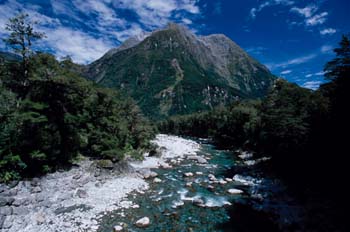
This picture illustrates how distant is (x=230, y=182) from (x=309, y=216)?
9.13 metres

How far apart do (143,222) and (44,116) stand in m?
12.0

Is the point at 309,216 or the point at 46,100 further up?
the point at 46,100

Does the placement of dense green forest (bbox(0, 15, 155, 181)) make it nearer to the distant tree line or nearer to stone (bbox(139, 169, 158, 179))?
stone (bbox(139, 169, 158, 179))

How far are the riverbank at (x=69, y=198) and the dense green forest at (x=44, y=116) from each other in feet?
5.51

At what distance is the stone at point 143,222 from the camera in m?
12.4

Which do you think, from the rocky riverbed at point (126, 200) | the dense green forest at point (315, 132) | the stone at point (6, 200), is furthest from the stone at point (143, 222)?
the dense green forest at point (315, 132)

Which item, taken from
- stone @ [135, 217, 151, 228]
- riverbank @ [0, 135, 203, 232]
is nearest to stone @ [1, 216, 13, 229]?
riverbank @ [0, 135, 203, 232]

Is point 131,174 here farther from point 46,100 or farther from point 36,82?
point 36,82

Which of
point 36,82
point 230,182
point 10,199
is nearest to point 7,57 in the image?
point 36,82

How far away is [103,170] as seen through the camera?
69.2 ft

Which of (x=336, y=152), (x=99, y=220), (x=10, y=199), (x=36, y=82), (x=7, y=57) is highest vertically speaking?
(x=7, y=57)

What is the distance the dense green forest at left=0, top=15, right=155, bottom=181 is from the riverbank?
1680mm

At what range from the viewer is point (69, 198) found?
15.3 meters

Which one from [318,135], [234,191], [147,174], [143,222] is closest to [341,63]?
[318,135]
